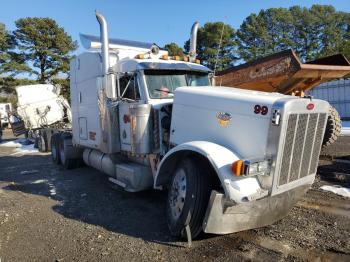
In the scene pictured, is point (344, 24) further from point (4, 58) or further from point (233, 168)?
point (233, 168)

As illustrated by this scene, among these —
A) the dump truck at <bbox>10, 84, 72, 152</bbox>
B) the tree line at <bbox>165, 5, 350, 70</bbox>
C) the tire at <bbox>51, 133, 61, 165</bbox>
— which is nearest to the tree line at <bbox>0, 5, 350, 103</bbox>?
the tree line at <bbox>165, 5, 350, 70</bbox>

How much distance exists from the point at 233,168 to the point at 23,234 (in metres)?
3.18

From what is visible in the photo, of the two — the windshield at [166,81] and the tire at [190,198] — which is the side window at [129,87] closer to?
the windshield at [166,81]

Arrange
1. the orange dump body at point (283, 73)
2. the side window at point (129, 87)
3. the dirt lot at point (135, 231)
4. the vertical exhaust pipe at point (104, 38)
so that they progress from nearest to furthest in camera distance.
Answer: the dirt lot at point (135, 231), the side window at point (129, 87), the vertical exhaust pipe at point (104, 38), the orange dump body at point (283, 73)

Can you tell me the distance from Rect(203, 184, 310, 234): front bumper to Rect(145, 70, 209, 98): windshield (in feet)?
8.44

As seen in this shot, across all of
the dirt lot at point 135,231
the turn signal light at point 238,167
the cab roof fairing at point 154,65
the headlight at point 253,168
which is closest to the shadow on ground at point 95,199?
the dirt lot at point 135,231

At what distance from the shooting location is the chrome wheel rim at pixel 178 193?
178 inches

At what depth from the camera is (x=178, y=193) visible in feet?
15.2

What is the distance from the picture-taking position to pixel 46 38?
34.3 meters

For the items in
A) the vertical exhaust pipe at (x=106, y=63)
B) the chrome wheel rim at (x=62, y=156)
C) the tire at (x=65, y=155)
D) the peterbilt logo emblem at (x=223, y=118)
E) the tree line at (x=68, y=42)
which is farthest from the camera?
the tree line at (x=68, y=42)

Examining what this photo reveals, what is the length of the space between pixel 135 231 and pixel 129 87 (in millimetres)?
2543

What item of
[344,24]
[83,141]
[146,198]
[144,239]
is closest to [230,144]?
[144,239]

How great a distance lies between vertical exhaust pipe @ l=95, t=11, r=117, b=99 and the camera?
6.19 meters

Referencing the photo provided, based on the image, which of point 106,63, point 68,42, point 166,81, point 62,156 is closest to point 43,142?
point 62,156
